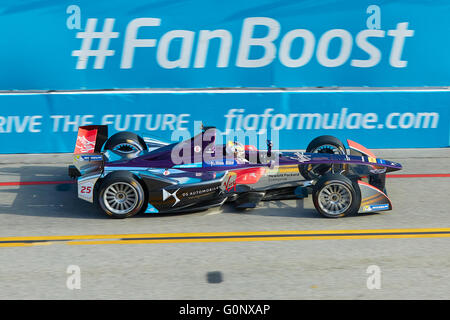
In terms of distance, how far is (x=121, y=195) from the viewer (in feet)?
24.8

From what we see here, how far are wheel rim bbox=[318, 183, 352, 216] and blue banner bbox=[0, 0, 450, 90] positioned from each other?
456cm

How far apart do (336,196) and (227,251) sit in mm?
1788

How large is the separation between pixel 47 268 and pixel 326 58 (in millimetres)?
7375

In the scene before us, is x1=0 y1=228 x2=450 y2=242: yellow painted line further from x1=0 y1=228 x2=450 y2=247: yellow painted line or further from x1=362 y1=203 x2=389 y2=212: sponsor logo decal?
x1=362 y1=203 x2=389 y2=212: sponsor logo decal

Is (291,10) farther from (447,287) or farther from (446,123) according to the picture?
(447,287)

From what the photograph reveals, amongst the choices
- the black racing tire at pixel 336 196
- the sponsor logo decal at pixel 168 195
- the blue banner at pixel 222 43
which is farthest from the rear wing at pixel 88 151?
the black racing tire at pixel 336 196

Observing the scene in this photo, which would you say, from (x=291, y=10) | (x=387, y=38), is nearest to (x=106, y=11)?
(x=291, y=10)

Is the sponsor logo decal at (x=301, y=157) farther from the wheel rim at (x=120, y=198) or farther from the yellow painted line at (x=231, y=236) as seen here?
the wheel rim at (x=120, y=198)

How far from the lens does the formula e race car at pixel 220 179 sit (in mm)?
7410

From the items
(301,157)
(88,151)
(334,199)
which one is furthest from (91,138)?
(334,199)

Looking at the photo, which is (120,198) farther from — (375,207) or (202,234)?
(375,207)

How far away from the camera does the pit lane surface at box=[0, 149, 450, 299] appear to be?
5508 millimetres

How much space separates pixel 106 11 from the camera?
11273 millimetres

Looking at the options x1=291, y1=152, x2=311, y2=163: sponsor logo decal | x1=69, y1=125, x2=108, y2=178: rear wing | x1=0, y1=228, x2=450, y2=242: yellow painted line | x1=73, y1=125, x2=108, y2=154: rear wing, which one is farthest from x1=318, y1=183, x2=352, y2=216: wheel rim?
x1=73, y1=125, x2=108, y2=154: rear wing
